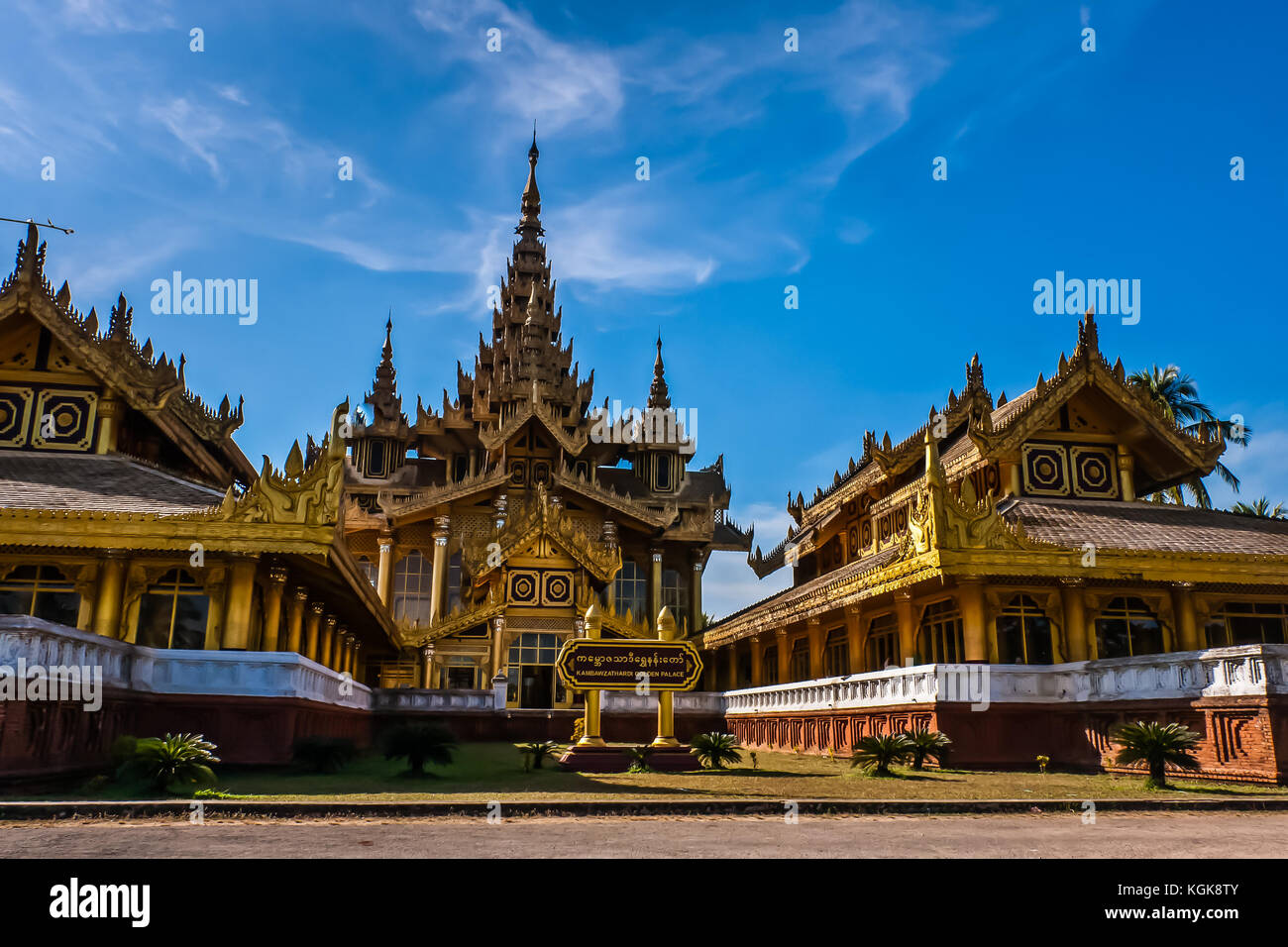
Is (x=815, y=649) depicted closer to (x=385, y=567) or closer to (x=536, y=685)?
(x=536, y=685)

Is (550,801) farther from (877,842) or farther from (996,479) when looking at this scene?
(996,479)

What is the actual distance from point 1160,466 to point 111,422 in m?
24.1

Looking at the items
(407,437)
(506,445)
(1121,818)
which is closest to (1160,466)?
(1121,818)

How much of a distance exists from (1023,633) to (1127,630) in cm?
231

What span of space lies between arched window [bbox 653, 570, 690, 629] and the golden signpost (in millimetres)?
27642

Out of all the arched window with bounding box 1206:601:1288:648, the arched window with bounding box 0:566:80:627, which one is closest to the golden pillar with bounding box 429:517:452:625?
the arched window with bounding box 0:566:80:627

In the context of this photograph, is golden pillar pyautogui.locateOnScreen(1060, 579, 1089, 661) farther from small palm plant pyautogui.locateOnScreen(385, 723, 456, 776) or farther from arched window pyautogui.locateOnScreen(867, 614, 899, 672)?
small palm plant pyautogui.locateOnScreen(385, 723, 456, 776)

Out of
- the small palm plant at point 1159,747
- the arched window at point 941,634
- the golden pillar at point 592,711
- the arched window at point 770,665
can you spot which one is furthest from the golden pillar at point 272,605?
the arched window at point 770,665

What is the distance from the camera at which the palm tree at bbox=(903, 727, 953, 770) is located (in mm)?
16578

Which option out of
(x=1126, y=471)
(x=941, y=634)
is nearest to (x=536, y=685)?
(x=941, y=634)

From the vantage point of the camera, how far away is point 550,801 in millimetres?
10695

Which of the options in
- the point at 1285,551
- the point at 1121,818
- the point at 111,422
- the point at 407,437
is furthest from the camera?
the point at 407,437

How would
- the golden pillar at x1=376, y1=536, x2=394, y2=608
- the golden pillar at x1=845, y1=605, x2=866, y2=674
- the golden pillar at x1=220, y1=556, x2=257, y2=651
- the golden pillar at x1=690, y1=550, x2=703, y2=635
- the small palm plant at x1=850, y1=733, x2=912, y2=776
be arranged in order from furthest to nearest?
the golden pillar at x1=690, y1=550, x2=703, y2=635, the golden pillar at x1=376, y1=536, x2=394, y2=608, the golden pillar at x1=845, y1=605, x2=866, y2=674, the golden pillar at x1=220, y1=556, x2=257, y2=651, the small palm plant at x1=850, y1=733, x2=912, y2=776

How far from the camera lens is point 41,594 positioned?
58.4 ft
